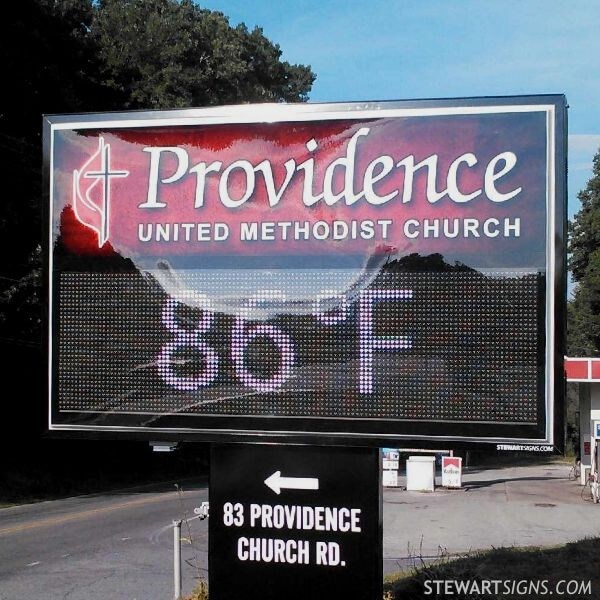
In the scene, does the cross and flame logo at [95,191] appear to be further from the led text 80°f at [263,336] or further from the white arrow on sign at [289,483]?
the white arrow on sign at [289,483]

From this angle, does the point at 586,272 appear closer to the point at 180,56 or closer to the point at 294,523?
the point at 180,56

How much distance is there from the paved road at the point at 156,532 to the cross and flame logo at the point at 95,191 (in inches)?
188

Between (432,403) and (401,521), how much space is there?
1116 centimetres

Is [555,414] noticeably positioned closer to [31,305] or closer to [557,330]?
[557,330]

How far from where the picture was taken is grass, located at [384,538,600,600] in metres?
7.14

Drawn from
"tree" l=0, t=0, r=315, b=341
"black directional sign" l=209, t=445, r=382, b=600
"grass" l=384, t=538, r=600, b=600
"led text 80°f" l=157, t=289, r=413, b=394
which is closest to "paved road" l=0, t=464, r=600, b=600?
"grass" l=384, t=538, r=600, b=600

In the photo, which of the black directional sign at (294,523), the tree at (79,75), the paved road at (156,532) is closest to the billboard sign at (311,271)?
the black directional sign at (294,523)

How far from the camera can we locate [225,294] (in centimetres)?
574

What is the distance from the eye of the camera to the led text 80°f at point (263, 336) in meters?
5.49

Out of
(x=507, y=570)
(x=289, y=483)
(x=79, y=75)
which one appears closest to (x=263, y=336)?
(x=289, y=483)

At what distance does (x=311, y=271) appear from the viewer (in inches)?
221

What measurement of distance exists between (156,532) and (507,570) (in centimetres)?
727

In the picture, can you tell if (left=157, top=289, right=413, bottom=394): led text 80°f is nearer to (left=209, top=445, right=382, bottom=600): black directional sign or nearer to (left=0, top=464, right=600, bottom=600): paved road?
(left=209, top=445, right=382, bottom=600): black directional sign

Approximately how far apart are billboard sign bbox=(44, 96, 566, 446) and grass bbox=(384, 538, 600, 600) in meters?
2.20
